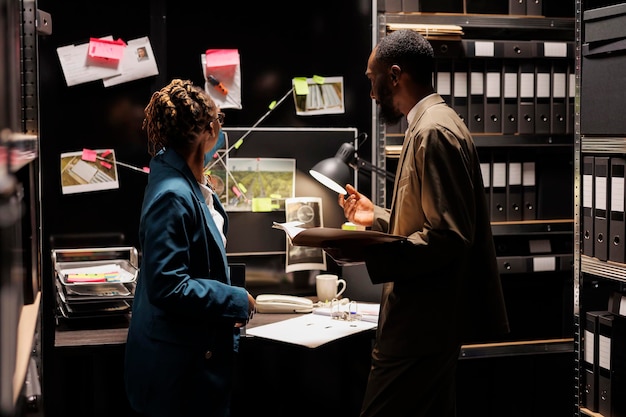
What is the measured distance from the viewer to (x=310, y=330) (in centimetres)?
271

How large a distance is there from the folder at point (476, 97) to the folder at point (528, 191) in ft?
0.95

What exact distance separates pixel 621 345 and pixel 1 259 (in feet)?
7.58

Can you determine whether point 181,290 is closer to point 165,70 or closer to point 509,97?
point 165,70

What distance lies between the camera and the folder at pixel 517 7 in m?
3.37

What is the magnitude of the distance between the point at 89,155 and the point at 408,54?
1.39 m

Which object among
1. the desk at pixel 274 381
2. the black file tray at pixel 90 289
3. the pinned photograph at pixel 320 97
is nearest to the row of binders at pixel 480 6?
the pinned photograph at pixel 320 97

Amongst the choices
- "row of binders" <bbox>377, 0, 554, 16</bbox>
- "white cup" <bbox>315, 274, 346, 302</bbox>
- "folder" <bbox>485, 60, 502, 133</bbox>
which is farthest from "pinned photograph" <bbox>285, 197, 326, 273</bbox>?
"row of binders" <bbox>377, 0, 554, 16</bbox>

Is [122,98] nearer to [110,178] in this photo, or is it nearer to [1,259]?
[110,178]

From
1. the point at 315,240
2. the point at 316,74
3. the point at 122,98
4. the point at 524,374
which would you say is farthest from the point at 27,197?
the point at 524,374

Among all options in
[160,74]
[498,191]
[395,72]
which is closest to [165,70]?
[160,74]

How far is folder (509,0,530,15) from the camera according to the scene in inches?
133

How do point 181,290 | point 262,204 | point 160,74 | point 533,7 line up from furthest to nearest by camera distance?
point 533,7 → point 262,204 → point 160,74 → point 181,290

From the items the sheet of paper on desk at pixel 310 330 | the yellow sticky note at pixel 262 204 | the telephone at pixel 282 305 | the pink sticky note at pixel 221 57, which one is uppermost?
the pink sticky note at pixel 221 57

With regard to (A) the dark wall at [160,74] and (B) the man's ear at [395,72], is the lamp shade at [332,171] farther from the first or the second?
(B) the man's ear at [395,72]
